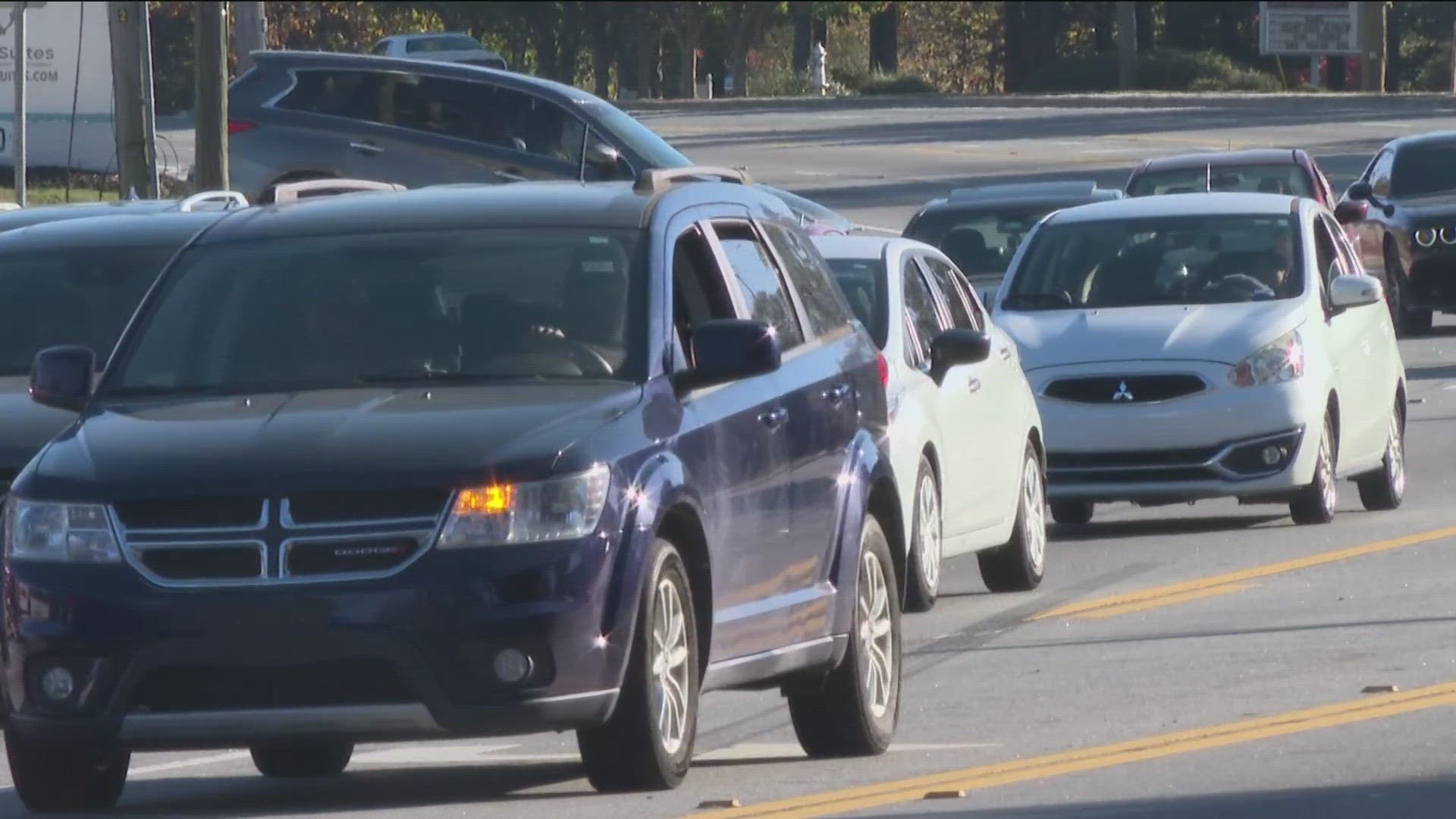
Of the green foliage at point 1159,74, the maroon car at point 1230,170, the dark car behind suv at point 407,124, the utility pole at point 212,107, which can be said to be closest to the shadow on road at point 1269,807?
the dark car behind suv at point 407,124

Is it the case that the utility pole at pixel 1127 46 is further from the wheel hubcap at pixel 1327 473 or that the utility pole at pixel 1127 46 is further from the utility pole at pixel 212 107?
the wheel hubcap at pixel 1327 473

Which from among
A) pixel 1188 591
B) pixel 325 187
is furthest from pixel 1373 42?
pixel 325 187

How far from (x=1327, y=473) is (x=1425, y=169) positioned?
12878 millimetres

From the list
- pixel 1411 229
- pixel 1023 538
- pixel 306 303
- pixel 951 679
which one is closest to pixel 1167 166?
pixel 1411 229

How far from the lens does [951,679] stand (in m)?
10.4

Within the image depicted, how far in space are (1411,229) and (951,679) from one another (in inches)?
658

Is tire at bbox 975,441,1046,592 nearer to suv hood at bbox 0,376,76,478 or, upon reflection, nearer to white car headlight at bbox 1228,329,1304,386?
white car headlight at bbox 1228,329,1304,386

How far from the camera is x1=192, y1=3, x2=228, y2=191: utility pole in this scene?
23266mm

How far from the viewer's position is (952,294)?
44.8 feet

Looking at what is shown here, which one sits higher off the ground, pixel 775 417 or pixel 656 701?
pixel 775 417

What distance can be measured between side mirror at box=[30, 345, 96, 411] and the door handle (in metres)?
1.81

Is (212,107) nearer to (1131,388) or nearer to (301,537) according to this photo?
(1131,388)

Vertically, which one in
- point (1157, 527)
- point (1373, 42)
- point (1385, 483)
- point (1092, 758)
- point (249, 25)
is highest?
point (249, 25)

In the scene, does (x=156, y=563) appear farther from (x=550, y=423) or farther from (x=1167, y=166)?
(x=1167, y=166)
